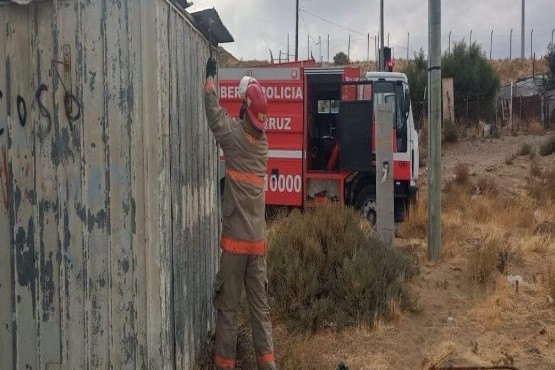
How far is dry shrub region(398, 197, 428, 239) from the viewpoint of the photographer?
10281mm

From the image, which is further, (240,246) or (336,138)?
(336,138)

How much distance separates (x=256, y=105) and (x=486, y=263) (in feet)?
14.3

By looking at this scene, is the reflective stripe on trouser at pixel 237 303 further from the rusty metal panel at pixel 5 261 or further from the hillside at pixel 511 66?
the hillside at pixel 511 66

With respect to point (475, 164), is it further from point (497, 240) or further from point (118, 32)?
point (118, 32)

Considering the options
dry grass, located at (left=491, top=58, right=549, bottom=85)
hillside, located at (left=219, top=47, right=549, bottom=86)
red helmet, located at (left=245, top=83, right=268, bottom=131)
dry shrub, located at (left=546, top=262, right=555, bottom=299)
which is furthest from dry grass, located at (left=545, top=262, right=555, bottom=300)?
dry grass, located at (left=491, top=58, right=549, bottom=85)

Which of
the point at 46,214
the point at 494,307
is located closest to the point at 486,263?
the point at 494,307

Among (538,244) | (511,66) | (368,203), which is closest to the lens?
(538,244)

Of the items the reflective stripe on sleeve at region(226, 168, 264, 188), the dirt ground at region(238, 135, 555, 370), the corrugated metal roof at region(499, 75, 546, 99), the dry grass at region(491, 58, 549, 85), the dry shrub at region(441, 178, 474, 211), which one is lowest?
the dirt ground at region(238, 135, 555, 370)

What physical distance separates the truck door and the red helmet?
6615 mm

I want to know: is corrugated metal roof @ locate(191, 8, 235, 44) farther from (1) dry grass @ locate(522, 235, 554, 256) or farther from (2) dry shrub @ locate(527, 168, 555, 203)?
(2) dry shrub @ locate(527, 168, 555, 203)

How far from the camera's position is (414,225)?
34.4ft

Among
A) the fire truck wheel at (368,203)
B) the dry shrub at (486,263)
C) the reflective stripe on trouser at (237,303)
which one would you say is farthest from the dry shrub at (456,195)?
the reflective stripe on trouser at (237,303)

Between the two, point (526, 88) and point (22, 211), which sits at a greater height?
point (526, 88)

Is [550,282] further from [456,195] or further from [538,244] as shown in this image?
[456,195]
